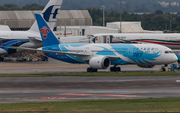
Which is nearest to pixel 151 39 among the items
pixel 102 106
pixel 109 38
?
pixel 109 38

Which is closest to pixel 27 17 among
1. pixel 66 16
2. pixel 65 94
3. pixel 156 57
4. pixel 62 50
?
pixel 66 16

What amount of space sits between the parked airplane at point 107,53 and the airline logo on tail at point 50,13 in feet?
58.3

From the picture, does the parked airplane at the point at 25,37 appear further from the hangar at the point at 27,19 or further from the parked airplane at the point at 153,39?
the hangar at the point at 27,19

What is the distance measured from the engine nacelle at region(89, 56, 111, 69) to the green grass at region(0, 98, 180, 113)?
2015 centimetres

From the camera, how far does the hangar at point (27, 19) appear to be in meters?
116

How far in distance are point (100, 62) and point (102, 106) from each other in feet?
73.8

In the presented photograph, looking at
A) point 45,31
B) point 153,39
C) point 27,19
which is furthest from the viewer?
point 27,19

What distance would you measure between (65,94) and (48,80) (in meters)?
8.57

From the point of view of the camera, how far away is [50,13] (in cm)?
6706

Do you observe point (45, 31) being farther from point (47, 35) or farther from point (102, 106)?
point (102, 106)

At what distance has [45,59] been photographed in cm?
6819

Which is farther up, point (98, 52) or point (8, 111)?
point (98, 52)

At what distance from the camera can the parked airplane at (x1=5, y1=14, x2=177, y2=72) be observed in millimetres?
43656

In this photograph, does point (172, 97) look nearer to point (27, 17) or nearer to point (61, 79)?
point (61, 79)
